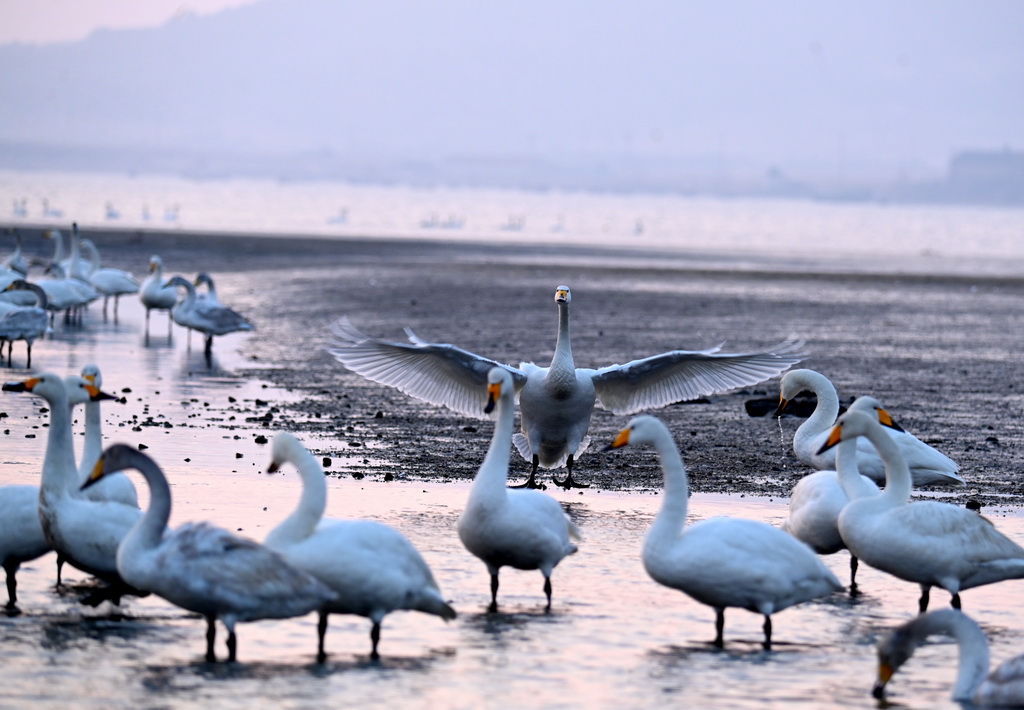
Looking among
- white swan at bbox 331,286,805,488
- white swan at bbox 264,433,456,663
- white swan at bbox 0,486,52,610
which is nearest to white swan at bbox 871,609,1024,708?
white swan at bbox 264,433,456,663

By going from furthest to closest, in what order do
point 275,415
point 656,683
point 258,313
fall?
point 258,313, point 275,415, point 656,683

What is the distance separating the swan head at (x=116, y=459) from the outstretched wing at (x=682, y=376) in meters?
6.01

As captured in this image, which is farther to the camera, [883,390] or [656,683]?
[883,390]

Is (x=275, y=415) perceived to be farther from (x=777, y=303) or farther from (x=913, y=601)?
(x=777, y=303)

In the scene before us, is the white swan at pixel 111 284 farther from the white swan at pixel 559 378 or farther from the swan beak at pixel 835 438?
the swan beak at pixel 835 438

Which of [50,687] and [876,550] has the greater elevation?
[876,550]

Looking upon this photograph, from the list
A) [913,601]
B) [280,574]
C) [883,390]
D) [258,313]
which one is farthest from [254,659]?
[258,313]

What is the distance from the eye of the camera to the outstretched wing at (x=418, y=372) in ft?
43.0

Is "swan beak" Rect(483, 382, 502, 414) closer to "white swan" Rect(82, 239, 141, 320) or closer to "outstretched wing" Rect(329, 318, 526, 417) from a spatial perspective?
"outstretched wing" Rect(329, 318, 526, 417)

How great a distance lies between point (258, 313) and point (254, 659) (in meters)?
20.6

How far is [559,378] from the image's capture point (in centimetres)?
1244

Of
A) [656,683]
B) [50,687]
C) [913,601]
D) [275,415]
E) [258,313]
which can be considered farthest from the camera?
[258,313]

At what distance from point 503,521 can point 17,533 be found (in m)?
2.62

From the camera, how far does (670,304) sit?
103 feet
